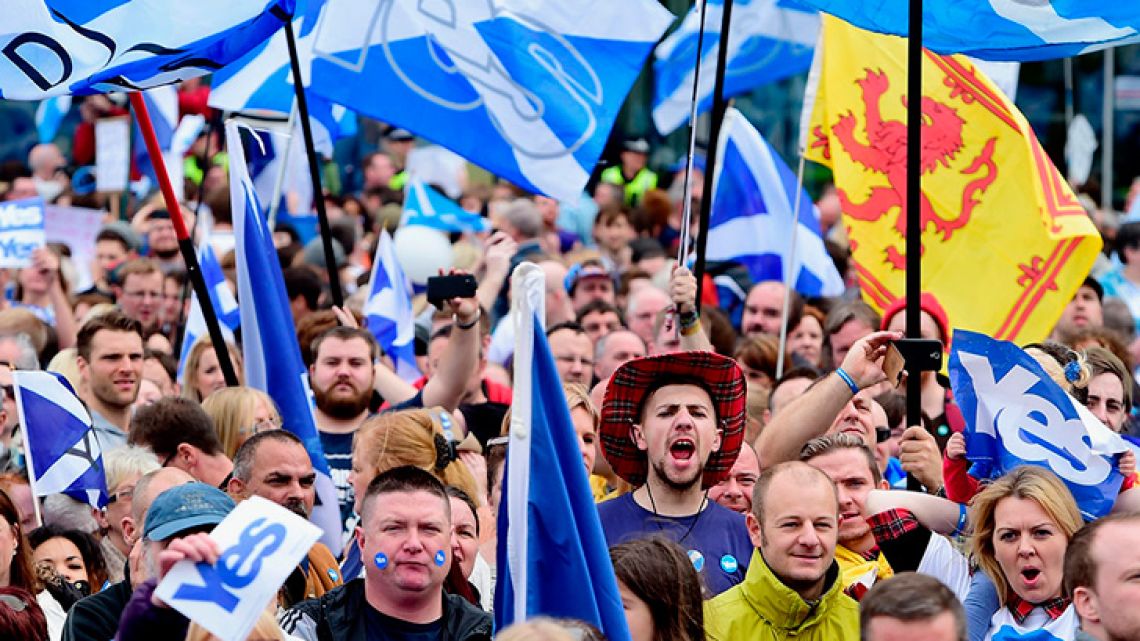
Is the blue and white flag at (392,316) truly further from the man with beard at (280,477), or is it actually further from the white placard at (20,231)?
the man with beard at (280,477)

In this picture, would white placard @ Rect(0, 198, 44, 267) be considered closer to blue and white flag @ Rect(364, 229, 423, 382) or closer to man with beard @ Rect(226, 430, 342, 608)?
blue and white flag @ Rect(364, 229, 423, 382)

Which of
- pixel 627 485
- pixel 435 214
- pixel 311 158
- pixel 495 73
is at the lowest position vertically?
pixel 435 214

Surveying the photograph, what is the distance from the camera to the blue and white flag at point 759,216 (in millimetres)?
12766

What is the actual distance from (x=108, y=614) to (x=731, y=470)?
249 centimetres

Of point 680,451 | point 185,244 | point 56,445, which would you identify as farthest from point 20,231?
point 680,451

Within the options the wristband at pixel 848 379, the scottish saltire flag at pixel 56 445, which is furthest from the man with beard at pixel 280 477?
the wristband at pixel 848 379

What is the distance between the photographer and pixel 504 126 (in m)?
10.1

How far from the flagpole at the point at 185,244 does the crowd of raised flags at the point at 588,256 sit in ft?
0.43

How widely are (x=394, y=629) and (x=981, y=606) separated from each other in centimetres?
182

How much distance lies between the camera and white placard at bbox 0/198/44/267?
1245cm

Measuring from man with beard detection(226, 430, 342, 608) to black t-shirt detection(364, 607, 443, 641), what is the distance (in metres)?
1.22

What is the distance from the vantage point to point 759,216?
1309 cm

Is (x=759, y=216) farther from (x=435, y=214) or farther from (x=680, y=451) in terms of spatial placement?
(x=680, y=451)

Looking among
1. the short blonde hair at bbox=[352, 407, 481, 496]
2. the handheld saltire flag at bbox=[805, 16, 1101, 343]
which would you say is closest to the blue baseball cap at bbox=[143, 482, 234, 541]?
the short blonde hair at bbox=[352, 407, 481, 496]
